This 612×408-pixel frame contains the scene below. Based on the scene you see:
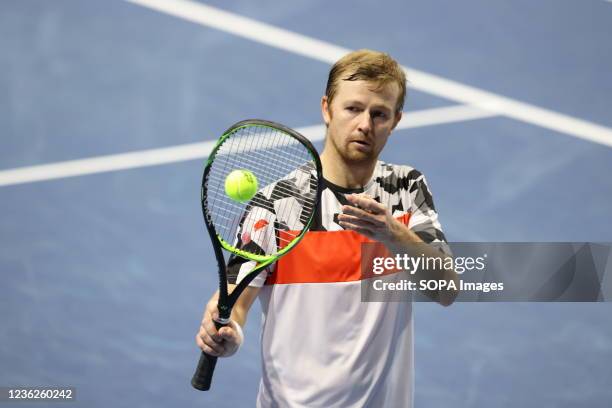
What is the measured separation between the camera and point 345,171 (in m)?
1.75

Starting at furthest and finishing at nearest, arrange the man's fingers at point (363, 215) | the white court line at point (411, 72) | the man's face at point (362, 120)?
the white court line at point (411, 72) → the man's face at point (362, 120) → the man's fingers at point (363, 215)

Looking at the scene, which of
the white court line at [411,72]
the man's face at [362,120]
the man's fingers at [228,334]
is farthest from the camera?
the white court line at [411,72]

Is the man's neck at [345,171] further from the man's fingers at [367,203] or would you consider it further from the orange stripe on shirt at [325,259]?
the man's fingers at [367,203]

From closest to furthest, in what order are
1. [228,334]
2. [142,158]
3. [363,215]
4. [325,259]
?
[363,215], [228,334], [325,259], [142,158]

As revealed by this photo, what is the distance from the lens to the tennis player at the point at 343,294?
1.62m

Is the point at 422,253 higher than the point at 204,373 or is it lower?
higher

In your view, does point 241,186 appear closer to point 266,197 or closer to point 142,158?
point 266,197

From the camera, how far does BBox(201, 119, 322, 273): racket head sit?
1.68 metres

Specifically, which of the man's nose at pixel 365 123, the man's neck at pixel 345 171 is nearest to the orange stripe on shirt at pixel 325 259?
the man's neck at pixel 345 171

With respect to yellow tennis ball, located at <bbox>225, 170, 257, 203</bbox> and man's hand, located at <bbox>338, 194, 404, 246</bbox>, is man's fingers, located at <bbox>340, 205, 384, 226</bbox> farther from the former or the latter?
yellow tennis ball, located at <bbox>225, 170, 257, 203</bbox>

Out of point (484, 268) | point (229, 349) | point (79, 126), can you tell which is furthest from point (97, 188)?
point (229, 349)

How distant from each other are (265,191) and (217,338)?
0.36 meters

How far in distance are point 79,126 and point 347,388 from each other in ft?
10.3

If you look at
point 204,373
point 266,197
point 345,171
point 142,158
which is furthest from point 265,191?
point 142,158
